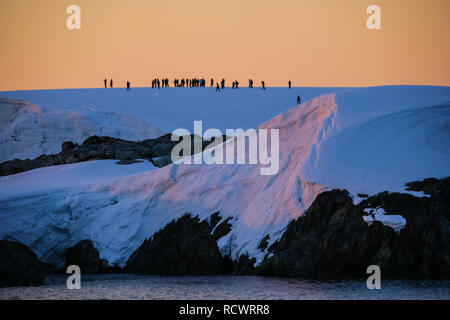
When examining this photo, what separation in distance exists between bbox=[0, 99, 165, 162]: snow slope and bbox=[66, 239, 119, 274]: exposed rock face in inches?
904

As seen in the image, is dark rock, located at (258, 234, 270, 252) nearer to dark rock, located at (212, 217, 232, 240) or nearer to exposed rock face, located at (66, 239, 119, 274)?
dark rock, located at (212, 217, 232, 240)

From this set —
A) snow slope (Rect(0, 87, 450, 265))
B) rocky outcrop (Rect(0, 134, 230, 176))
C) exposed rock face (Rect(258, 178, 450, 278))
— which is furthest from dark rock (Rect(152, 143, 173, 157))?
exposed rock face (Rect(258, 178, 450, 278))

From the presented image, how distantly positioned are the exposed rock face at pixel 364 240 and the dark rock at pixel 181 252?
258 centimetres

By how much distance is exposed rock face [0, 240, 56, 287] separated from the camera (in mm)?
30297

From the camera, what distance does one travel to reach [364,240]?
28891mm

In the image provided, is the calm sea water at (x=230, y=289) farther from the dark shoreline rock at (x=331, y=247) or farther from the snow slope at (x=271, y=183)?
the snow slope at (x=271, y=183)

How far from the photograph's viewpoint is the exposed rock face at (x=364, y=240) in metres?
28.2

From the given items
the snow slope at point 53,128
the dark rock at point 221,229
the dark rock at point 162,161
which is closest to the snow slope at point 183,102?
Result: the snow slope at point 53,128

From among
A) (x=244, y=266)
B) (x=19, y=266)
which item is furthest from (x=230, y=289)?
(x=19, y=266)

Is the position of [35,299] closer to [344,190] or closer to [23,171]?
[344,190]

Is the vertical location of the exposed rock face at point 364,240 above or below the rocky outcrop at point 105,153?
below

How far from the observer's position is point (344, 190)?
30469mm

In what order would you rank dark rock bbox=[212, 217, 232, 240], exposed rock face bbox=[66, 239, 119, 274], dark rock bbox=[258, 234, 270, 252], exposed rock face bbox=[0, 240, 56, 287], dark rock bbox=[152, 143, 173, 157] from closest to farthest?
exposed rock face bbox=[0, 240, 56, 287] → dark rock bbox=[258, 234, 270, 252] → dark rock bbox=[212, 217, 232, 240] → exposed rock face bbox=[66, 239, 119, 274] → dark rock bbox=[152, 143, 173, 157]

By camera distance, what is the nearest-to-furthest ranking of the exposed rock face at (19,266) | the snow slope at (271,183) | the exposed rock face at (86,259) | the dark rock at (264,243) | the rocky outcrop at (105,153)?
the exposed rock face at (19,266), the dark rock at (264,243), the snow slope at (271,183), the exposed rock face at (86,259), the rocky outcrop at (105,153)
